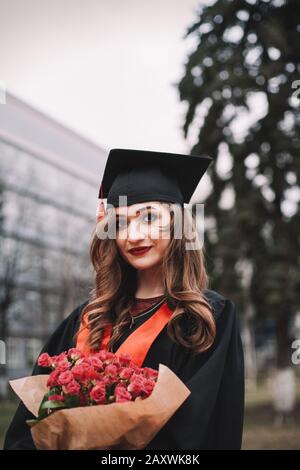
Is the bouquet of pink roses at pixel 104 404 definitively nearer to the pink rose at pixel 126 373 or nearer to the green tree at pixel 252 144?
the pink rose at pixel 126 373

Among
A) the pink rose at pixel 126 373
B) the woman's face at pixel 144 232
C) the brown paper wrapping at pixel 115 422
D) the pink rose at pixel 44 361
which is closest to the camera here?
the brown paper wrapping at pixel 115 422

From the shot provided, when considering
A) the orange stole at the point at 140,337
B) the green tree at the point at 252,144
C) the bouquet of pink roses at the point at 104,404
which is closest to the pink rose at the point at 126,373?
the bouquet of pink roses at the point at 104,404

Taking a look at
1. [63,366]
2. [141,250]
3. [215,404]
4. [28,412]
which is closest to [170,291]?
[141,250]

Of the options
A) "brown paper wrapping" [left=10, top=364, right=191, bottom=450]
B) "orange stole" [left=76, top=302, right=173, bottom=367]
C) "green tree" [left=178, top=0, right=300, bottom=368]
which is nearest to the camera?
"brown paper wrapping" [left=10, top=364, right=191, bottom=450]

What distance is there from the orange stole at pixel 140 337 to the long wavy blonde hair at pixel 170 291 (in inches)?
1.0

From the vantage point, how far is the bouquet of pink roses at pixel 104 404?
1.69 metres

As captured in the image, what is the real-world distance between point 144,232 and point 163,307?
0.30 metres

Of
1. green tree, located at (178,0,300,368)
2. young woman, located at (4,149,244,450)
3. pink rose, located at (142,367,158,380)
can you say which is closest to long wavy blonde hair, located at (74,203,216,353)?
young woman, located at (4,149,244,450)

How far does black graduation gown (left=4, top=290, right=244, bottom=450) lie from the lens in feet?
6.29

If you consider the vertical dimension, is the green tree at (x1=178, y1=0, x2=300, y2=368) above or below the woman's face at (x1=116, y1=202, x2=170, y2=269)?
above

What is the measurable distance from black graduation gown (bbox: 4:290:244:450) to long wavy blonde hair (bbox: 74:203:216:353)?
51 mm

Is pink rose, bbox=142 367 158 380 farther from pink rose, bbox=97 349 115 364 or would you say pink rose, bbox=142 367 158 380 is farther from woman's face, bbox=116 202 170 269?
woman's face, bbox=116 202 170 269

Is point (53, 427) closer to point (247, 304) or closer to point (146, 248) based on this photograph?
point (146, 248)

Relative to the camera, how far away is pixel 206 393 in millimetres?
1961
